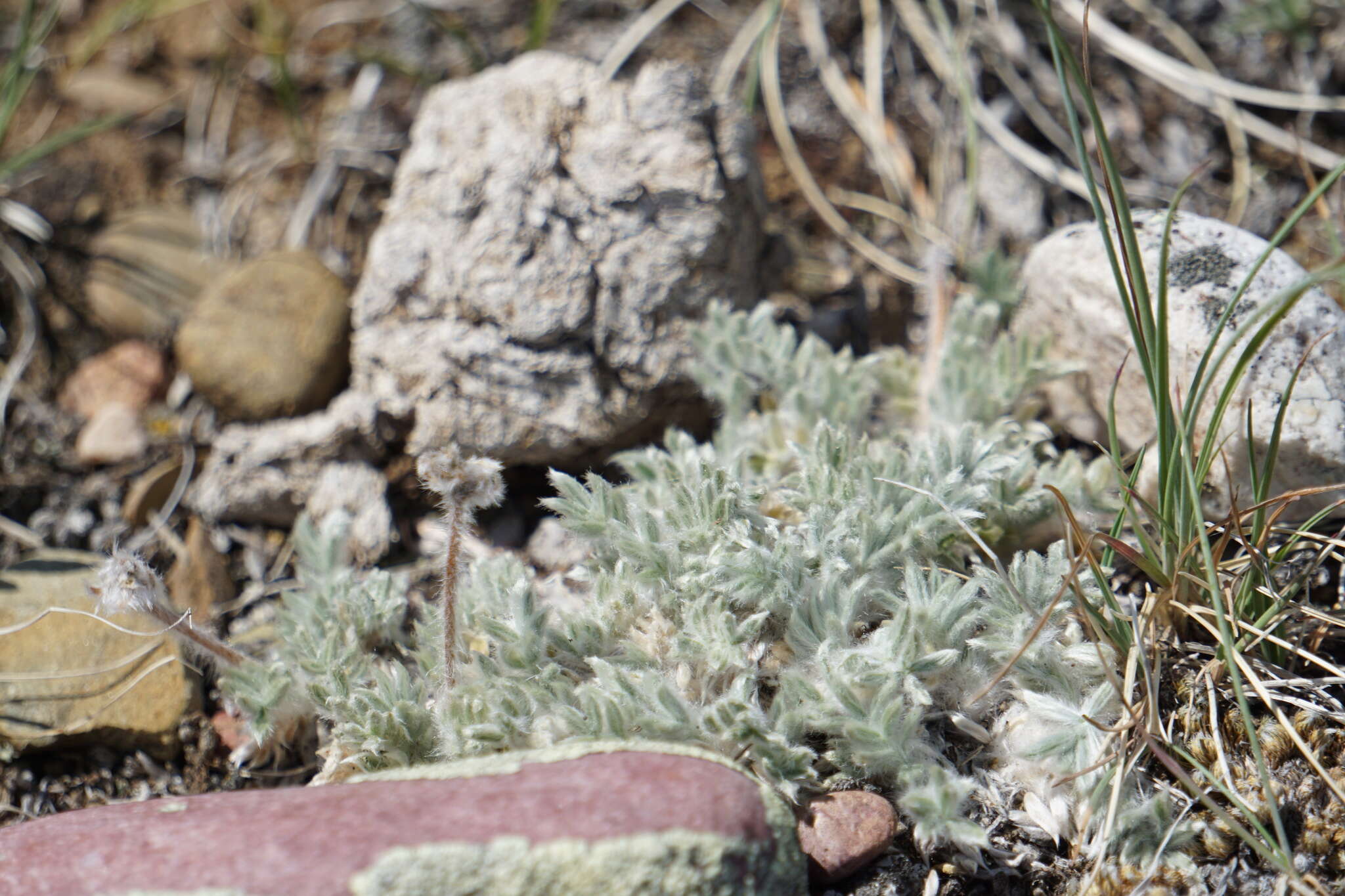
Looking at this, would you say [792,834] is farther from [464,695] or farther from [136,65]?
[136,65]

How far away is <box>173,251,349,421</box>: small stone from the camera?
140 inches

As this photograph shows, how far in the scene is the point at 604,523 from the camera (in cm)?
Result: 270

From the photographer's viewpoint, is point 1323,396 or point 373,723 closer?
point 373,723

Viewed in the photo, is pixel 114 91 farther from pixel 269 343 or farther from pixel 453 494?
pixel 453 494

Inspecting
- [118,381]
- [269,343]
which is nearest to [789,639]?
[269,343]

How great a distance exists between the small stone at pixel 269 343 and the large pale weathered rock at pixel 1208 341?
249 centimetres

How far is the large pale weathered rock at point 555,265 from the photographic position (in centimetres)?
331

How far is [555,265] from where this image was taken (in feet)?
10.9

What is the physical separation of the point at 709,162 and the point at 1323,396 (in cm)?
201

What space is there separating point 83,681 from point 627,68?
3.35m

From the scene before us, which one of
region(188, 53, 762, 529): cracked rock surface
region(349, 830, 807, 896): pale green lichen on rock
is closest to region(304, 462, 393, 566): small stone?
region(188, 53, 762, 529): cracked rock surface

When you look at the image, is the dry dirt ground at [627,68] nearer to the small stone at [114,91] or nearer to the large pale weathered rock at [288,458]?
the small stone at [114,91]

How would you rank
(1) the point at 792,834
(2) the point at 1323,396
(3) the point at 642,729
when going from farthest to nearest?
1. (2) the point at 1323,396
2. (3) the point at 642,729
3. (1) the point at 792,834

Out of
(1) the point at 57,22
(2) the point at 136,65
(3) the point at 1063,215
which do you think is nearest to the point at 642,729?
(3) the point at 1063,215
